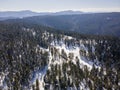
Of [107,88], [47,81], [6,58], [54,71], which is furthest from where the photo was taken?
[6,58]

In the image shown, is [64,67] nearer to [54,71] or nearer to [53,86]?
[54,71]

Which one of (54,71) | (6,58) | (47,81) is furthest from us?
(6,58)

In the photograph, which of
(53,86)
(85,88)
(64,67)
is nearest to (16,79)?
(53,86)

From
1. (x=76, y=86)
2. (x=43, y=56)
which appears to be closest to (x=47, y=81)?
(x=76, y=86)

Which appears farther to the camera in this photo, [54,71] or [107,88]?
[54,71]

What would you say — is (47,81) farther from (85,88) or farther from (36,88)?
(85,88)

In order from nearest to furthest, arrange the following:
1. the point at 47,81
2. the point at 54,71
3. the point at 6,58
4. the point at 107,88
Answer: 1. the point at 107,88
2. the point at 47,81
3. the point at 54,71
4. the point at 6,58

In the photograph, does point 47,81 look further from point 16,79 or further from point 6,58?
point 6,58

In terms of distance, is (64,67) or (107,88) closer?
(107,88)

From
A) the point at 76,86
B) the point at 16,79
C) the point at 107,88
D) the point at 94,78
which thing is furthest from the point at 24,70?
the point at 107,88
